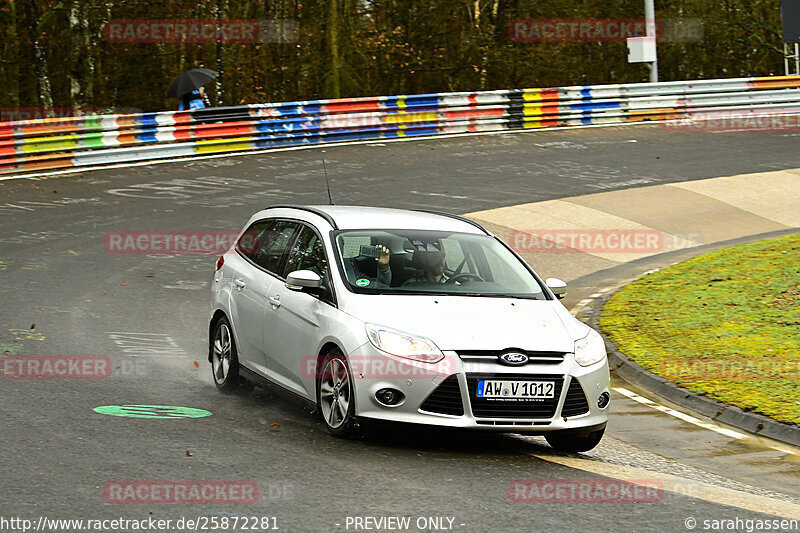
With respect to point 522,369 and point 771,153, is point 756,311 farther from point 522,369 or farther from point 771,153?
point 771,153

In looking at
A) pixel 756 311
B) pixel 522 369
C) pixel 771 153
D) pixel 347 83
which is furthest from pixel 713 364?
pixel 347 83

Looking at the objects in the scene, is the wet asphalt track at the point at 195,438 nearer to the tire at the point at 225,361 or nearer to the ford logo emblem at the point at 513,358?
the tire at the point at 225,361

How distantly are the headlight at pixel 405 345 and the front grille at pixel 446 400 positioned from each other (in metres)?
0.17

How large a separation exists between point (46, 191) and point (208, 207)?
391 cm

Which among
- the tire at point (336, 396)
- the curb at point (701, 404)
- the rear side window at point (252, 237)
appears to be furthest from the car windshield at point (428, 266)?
the curb at point (701, 404)

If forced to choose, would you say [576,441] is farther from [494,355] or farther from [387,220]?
[387,220]

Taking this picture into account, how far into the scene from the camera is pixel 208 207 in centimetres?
1911

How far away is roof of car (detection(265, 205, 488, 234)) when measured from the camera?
868cm

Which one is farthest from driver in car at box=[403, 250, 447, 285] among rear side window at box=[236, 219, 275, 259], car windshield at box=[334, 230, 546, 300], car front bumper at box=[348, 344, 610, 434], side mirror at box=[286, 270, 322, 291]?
rear side window at box=[236, 219, 275, 259]

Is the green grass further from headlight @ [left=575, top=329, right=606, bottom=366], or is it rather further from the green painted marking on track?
the green painted marking on track

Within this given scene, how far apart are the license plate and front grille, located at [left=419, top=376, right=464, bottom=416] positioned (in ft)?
0.47

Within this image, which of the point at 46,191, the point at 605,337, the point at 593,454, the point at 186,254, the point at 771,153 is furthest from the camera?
the point at 771,153

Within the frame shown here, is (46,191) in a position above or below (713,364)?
above

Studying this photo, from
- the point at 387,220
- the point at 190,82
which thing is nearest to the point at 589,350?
the point at 387,220
